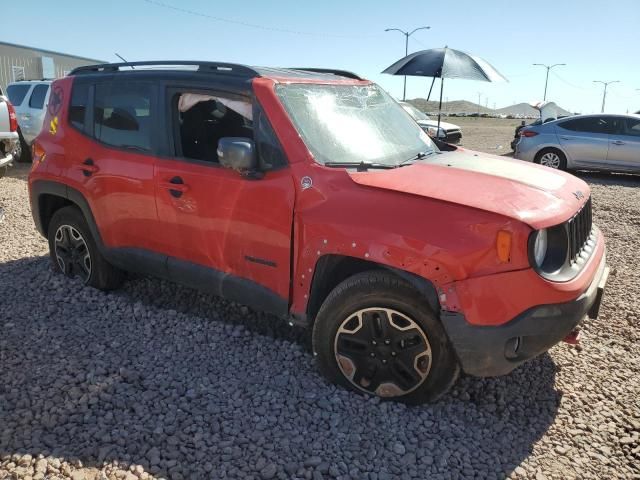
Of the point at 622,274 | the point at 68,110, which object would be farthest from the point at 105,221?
the point at 622,274

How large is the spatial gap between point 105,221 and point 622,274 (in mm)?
4877

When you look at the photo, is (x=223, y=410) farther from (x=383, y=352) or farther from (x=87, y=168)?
(x=87, y=168)

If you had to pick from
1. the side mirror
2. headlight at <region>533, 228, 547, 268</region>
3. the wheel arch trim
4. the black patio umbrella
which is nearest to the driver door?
the side mirror

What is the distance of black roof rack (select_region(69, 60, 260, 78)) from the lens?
3.57 meters

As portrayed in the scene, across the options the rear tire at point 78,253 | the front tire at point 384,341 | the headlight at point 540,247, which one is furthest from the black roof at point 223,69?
the headlight at point 540,247

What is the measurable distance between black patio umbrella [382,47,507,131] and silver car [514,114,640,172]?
3.57 meters

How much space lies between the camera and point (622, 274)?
5.54m

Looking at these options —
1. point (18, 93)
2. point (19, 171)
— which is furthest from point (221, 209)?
point (18, 93)

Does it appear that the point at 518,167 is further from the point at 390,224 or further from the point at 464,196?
the point at 390,224

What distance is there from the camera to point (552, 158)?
1239 centimetres

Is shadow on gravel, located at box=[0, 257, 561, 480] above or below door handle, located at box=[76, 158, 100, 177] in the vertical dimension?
below

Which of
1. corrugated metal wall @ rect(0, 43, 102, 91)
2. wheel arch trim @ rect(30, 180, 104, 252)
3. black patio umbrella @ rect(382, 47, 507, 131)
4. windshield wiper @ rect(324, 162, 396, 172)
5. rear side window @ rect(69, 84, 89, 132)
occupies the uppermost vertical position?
corrugated metal wall @ rect(0, 43, 102, 91)

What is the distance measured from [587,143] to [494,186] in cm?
1036

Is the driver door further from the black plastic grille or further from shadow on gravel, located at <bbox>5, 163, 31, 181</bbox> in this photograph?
shadow on gravel, located at <bbox>5, 163, 31, 181</bbox>
